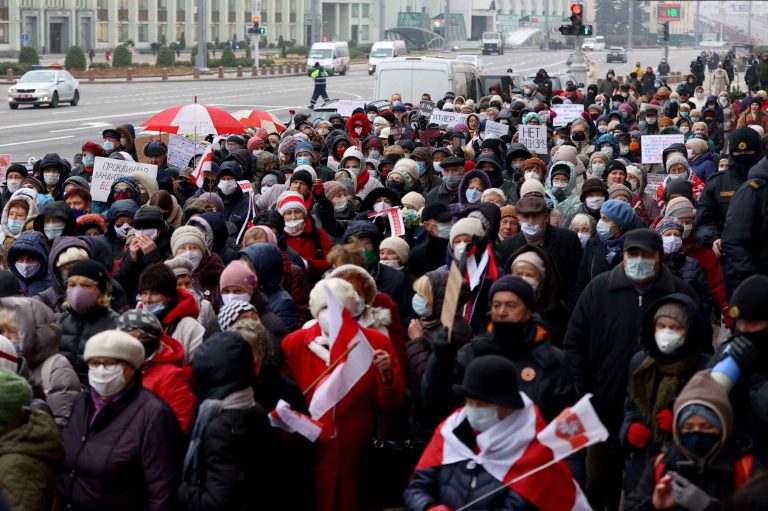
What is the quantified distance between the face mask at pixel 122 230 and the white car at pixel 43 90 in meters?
38.2

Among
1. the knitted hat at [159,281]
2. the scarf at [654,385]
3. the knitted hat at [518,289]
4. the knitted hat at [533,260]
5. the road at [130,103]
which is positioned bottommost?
the road at [130,103]

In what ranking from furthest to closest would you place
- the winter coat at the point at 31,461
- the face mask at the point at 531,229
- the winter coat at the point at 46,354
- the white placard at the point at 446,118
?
the white placard at the point at 446,118
the face mask at the point at 531,229
the winter coat at the point at 46,354
the winter coat at the point at 31,461

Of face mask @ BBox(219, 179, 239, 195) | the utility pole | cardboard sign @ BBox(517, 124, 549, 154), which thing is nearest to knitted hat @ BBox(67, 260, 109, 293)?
face mask @ BBox(219, 179, 239, 195)

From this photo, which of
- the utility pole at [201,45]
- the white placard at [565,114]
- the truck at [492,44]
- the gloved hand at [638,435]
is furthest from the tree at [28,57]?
the gloved hand at [638,435]

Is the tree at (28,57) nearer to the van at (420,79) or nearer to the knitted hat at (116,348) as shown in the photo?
the van at (420,79)

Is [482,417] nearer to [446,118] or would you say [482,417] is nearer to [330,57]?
[446,118]

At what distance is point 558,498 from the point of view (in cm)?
512

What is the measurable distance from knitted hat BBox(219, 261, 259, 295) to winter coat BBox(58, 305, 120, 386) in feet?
1.99

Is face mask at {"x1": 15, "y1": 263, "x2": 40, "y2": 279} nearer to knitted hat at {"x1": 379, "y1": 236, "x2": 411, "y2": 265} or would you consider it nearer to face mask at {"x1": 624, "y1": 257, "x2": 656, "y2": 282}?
knitted hat at {"x1": 379, "y1": 236, "x2": 411, "y2": 265}

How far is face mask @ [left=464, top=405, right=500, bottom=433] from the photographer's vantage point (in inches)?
197

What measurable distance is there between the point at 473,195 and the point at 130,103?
132ft

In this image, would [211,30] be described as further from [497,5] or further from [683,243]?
[683,243]

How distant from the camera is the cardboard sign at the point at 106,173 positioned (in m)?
12.5

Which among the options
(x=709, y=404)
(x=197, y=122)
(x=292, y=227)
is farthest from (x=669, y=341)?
(x=197, y=122)
